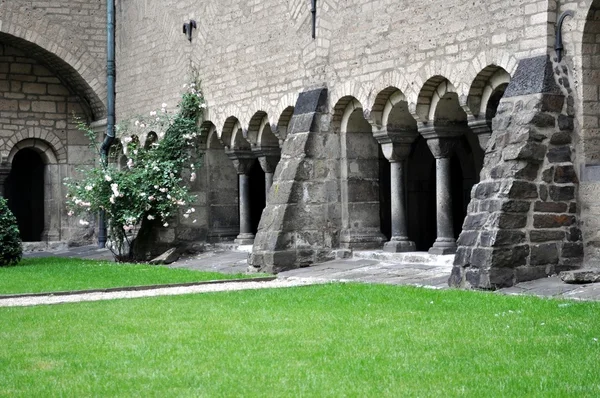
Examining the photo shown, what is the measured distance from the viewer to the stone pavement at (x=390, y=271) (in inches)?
378

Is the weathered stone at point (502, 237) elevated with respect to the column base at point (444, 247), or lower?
elevated

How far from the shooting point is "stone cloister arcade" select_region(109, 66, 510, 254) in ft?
41.5

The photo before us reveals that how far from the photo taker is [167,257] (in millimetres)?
17000

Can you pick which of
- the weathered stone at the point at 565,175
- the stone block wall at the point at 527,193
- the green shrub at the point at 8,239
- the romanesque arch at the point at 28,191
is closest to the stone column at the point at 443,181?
the stone block wall at the point at 527,193

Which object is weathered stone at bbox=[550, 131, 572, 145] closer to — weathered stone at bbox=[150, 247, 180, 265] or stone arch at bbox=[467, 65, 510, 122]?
stone arch at bbox=[467, 65, 510, 122]

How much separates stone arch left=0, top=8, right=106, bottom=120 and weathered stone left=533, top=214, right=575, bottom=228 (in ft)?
40.3

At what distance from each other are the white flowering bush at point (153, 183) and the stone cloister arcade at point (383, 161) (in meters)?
0.40

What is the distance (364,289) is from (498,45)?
3007 millimetres

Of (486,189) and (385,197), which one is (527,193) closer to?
(486,189)

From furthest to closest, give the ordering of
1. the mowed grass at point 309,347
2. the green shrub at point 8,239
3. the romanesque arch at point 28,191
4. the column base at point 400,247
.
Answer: the romanesque arch at point 28,191 < the green shrub at point 8,239 < the column base at point 400,247 < the mowed grass at point 309,347

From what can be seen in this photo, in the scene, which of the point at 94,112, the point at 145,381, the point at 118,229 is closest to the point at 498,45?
the point at 145,381

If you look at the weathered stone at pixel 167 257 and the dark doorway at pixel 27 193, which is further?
the dark doorway at pixel 27 193

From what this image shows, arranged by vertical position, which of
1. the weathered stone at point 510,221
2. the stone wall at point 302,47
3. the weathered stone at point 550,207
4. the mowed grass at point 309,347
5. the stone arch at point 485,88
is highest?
the stone wall at point 302,47

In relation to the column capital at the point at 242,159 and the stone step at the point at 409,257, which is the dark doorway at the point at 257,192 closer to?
the column capital at the point at 242,159
